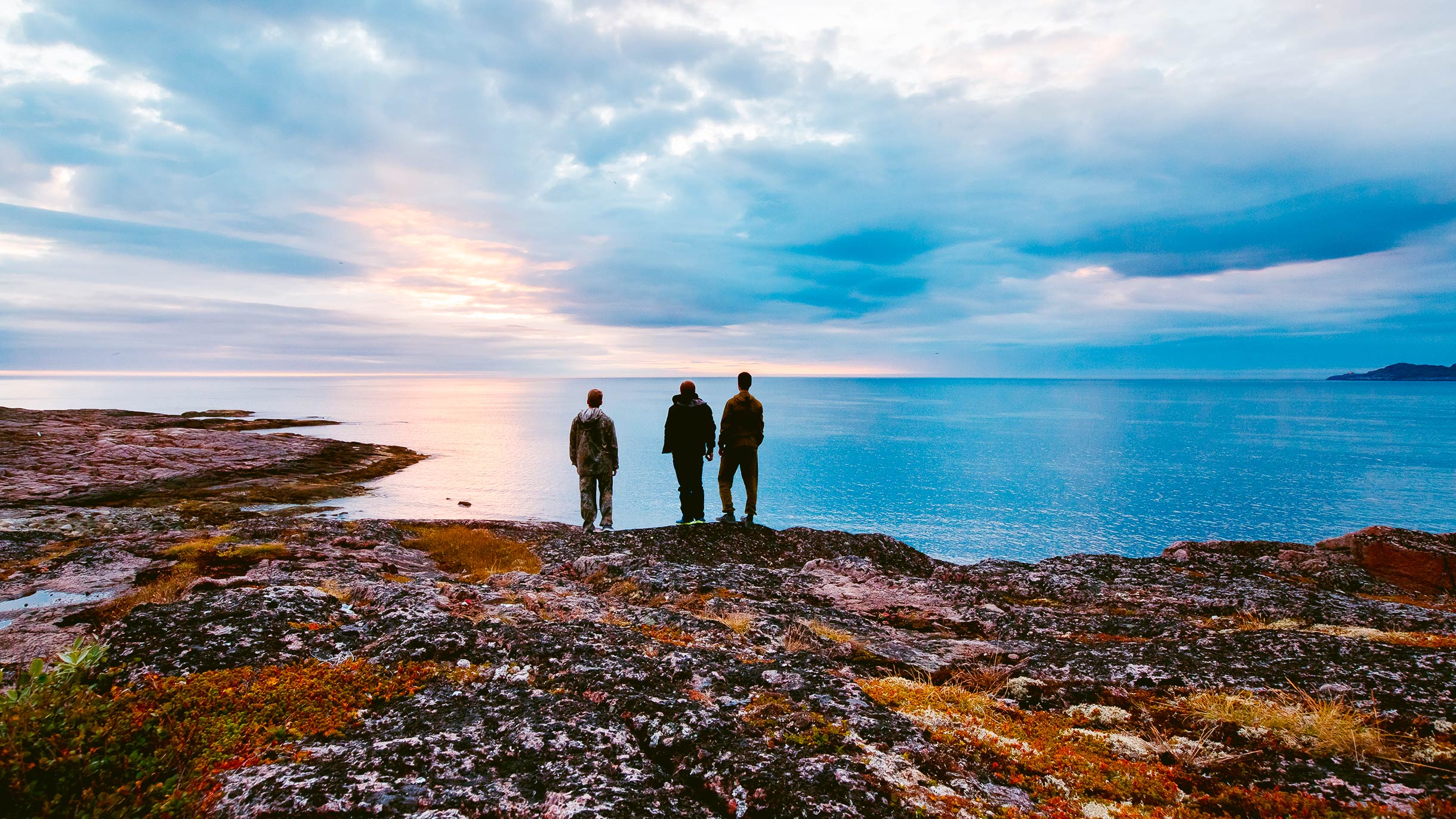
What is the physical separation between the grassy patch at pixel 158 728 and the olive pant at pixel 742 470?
11.5 meters

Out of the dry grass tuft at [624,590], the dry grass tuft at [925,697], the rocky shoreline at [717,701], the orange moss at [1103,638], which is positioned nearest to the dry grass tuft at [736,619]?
the rocky shoreline at [717,701]

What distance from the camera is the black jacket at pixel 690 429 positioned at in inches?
656

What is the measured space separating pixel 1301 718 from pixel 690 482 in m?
13.6

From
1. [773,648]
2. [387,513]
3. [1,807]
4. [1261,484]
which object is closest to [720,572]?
[773,648]

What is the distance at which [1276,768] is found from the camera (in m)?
3.98

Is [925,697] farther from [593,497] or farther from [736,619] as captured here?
[593,497]

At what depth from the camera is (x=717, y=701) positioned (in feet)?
16.4

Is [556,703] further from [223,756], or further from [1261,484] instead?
[1261,484]

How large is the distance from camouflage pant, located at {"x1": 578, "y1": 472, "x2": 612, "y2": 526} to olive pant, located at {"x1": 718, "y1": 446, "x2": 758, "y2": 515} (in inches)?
133

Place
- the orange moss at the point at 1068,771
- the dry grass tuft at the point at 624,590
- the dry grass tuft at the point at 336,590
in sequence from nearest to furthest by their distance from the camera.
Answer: the orange moss at the point at 1068,771, the dry grass tuft at the point at 336,590, the dry grass tuft at the point at 624,590

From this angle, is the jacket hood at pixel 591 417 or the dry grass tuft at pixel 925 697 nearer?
the dry grass tuft at pixel 925 697

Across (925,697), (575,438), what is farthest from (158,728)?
(575,438)

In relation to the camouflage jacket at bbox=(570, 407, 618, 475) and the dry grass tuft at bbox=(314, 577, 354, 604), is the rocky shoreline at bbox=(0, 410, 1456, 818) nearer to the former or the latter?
the dry grass tuft at bbox=(314, 577, 354, 604)

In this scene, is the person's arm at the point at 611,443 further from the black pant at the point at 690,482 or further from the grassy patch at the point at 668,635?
the grassy patch at the point at 668,635
